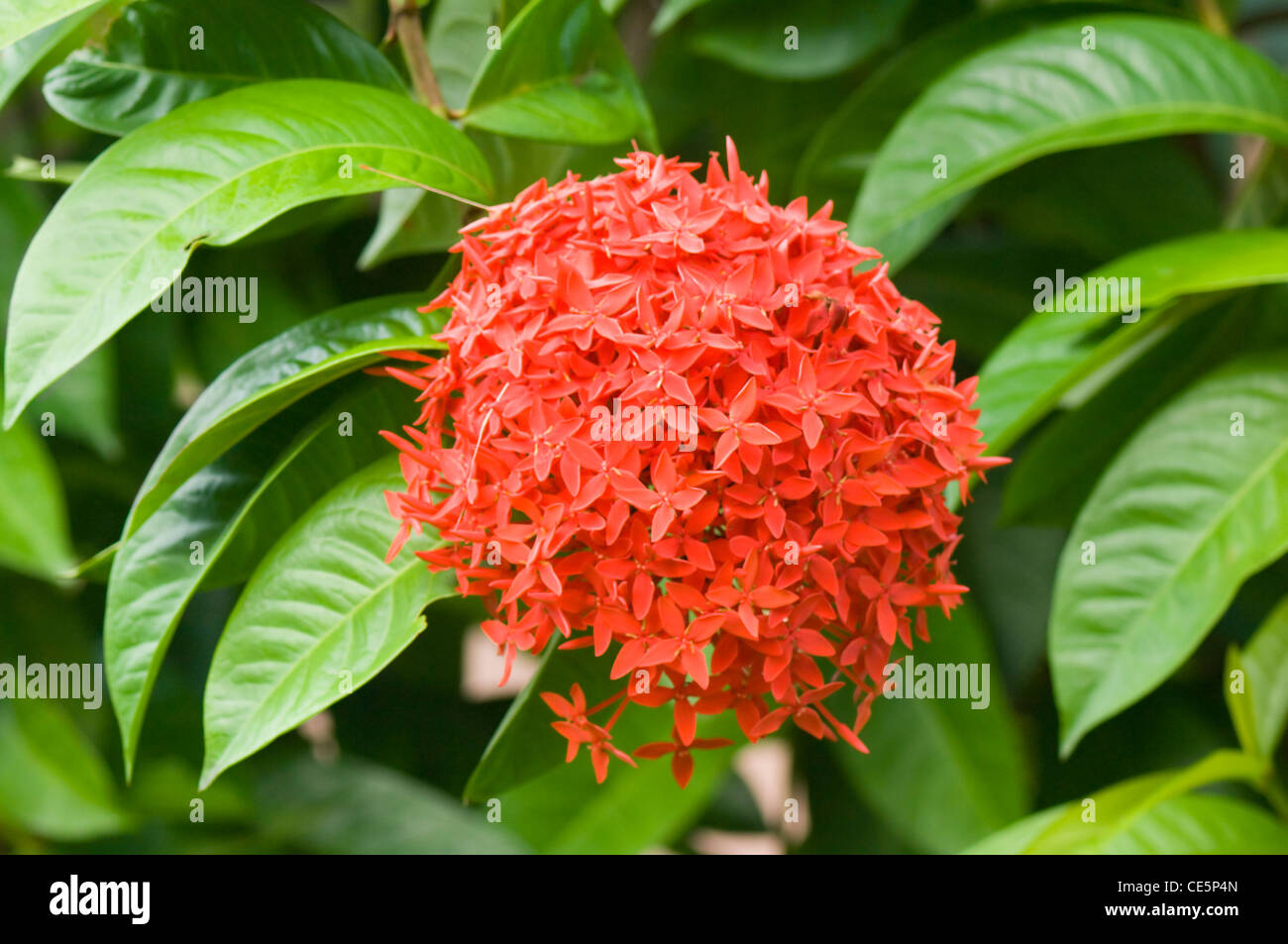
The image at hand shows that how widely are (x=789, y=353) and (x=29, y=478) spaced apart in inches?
29.8

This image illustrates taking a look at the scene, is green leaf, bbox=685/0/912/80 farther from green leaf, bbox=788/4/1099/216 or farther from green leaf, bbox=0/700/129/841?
green leaf, bbox=0/700/129/841

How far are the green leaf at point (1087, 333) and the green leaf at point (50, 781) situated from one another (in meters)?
0.96

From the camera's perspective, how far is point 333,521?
0.64 meters

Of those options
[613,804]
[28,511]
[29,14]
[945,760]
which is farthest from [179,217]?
[945,760]

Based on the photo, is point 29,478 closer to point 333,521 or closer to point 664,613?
point 333,521

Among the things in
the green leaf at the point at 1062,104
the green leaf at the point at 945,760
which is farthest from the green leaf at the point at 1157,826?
the green leaf at the point at 1062,104

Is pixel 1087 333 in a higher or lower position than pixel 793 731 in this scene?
higher

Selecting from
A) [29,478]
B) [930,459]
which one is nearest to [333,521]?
[930,459]

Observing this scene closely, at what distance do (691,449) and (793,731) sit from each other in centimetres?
91

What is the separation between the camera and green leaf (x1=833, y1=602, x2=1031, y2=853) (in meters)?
1.12

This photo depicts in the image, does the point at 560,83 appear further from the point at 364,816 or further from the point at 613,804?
the point at 364,816

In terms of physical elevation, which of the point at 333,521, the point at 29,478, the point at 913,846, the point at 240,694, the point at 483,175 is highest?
the point at 483,175

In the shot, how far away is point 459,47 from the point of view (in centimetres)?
90

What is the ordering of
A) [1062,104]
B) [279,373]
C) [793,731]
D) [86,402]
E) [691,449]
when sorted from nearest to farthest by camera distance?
[691,449], [279,373], [1062,104], [86,402], [793,731]
